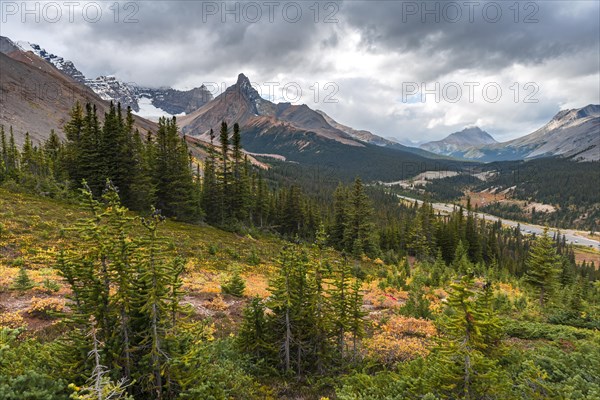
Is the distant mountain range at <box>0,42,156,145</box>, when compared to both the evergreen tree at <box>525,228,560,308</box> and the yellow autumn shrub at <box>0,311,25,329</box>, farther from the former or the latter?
the evergreen tree at <box>525,228,560,308</box>

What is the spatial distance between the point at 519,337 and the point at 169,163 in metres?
41.6

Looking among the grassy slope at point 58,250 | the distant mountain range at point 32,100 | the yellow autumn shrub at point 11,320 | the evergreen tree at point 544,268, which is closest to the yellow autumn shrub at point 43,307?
the grassy slope at point 58,250

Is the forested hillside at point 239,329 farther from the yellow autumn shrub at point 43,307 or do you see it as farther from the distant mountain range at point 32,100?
the distant mountain range at point 32,100

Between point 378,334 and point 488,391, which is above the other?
point 488,391

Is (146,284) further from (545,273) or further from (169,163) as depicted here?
(169,163)

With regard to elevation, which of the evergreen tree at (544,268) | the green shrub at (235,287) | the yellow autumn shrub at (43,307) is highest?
the yellow autumn shrub at (43,307)

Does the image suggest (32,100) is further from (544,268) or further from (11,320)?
(544,268)

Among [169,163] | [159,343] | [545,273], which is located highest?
[169,163]

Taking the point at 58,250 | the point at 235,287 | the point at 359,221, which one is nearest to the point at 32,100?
the point at 359,221

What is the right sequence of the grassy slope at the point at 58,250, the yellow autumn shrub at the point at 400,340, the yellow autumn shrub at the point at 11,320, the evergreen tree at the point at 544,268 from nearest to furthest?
the yellow autumn shrub at the point at 11,320, the yellow autumn shrub at the point at 400,340, the grassy slope at the point at 58,250, the evergreen tree at the point at 544,268

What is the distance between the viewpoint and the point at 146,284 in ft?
21.9

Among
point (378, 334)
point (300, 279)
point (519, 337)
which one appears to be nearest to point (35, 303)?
point (300, 279)

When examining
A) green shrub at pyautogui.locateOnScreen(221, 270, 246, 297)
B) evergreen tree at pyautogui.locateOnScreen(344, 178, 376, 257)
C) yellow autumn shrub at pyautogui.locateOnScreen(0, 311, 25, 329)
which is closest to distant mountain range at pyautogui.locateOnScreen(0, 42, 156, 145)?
evergreen tree at pyautogui.locateOnScreen(344, 178, 376, 257)

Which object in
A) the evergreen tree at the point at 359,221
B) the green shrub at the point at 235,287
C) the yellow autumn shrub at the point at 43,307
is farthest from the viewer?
the evergreen tree at the point at 359,221
